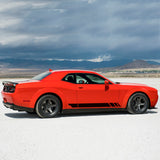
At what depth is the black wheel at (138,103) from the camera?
10.2 metres

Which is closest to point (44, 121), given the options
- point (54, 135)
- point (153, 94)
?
point (54, 135)

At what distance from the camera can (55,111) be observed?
31.2 feet

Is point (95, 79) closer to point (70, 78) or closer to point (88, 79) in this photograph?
point (88, 79)

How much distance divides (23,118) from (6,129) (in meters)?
1.97

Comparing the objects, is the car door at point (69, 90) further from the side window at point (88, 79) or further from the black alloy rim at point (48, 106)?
the black alloy rim at point (48, 106)

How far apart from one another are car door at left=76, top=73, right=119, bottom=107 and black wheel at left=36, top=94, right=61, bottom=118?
2.30 feet

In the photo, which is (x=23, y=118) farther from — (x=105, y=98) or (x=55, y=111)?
(x=105, y=98)

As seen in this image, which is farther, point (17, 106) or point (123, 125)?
point (17, 106)

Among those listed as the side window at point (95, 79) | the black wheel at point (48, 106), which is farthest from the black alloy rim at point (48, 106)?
the side window at point (95, 79)

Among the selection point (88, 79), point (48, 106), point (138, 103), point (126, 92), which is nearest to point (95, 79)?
point (88, 79)

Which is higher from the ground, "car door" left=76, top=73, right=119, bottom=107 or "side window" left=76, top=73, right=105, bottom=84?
"side window" left=76, top=73, right=105, bottom=84

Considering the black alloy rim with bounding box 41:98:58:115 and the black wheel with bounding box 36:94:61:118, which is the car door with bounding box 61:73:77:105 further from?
the black alloy rim with bounding box 41:98:58:115

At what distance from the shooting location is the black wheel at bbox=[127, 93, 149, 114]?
10.2 meters

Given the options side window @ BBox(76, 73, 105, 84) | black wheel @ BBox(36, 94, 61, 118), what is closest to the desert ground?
black wheel @ BBox(36, 94, 61, 118)
